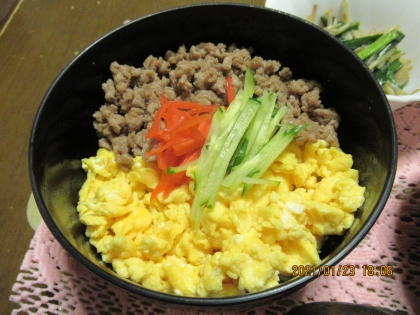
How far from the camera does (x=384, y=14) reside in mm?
1929

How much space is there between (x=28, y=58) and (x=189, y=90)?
1.23 m

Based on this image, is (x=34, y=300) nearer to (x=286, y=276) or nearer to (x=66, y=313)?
(x=66, y=313)

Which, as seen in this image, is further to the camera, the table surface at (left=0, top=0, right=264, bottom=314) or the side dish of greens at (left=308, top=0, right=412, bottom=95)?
the side dish of greens at (left=308, top=0, right=412, bottom=95)

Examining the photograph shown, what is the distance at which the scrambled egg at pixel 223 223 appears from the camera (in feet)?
3.72

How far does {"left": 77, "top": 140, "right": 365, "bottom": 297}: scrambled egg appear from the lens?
3.72 feet

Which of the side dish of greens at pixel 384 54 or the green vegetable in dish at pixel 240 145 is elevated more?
the side dish of greens at pixel 384 54

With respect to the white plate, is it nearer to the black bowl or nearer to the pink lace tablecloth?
the black bowl

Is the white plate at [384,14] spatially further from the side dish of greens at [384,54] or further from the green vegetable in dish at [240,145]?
the green vegetable in dish at [240,145]

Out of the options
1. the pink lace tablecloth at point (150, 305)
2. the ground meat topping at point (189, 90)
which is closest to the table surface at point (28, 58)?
the pink lace tablecloth at point (150, 305)

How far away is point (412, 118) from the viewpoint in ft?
5.51

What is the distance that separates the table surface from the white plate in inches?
14.6

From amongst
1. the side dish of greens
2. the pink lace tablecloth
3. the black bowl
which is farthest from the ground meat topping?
the side dish of greens

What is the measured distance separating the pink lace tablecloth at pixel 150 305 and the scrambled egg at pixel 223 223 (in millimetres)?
225

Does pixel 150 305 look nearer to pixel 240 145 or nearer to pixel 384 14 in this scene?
pixel 240 145
